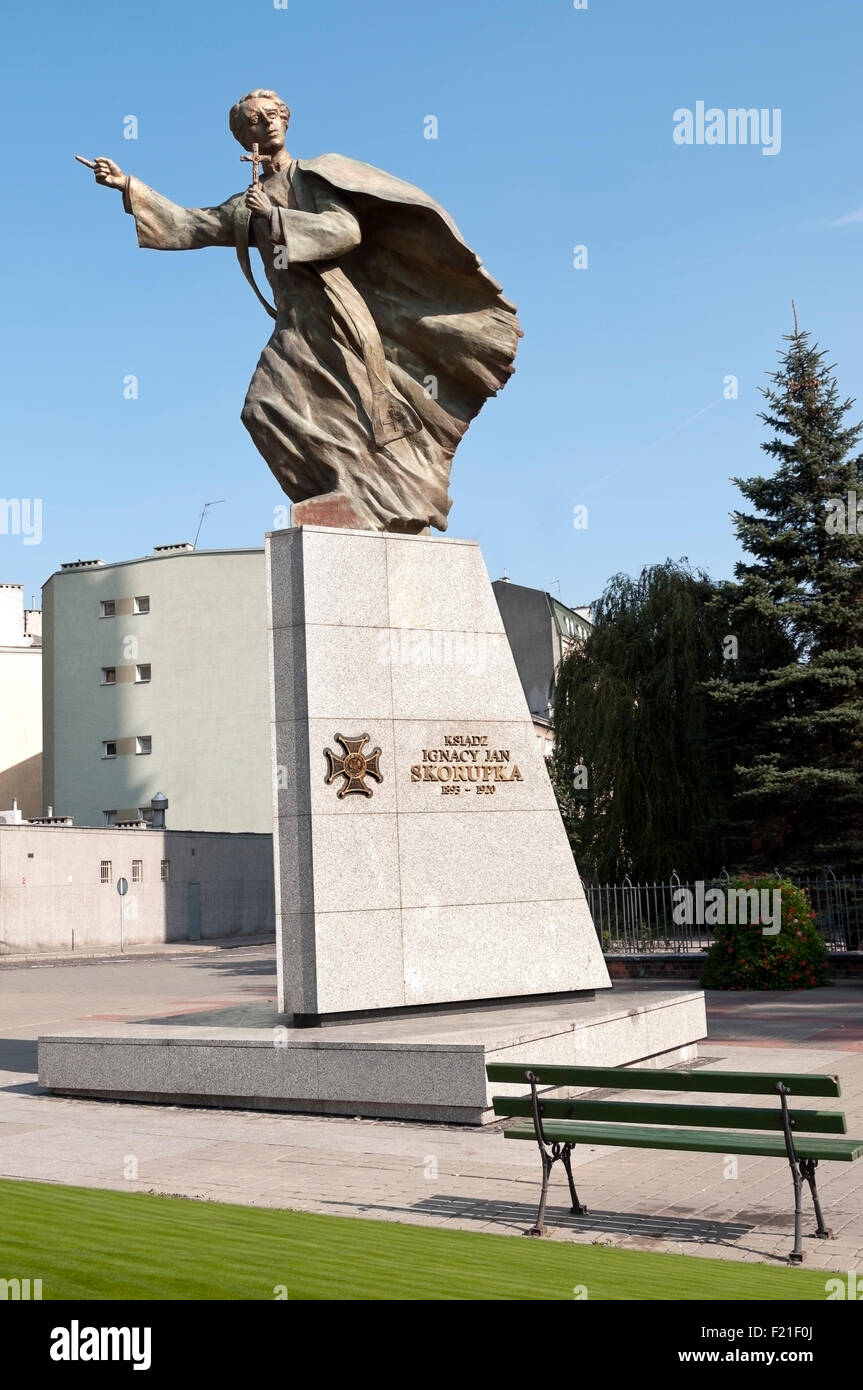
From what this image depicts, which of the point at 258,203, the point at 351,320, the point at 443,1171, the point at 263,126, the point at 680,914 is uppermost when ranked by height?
the point at 263,126

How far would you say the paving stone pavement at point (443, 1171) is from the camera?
6457mm

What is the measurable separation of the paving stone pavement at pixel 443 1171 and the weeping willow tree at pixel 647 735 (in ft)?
51.6

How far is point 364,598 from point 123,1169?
16.2 ft

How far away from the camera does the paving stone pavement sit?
6457mm

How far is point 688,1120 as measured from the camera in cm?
643

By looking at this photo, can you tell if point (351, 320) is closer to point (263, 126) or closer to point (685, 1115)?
point (263, 126)

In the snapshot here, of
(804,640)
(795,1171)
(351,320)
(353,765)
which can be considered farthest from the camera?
(804,640)

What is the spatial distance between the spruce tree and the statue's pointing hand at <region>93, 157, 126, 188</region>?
1657 centimetres

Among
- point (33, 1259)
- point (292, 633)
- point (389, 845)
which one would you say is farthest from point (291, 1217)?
point (292, 633)

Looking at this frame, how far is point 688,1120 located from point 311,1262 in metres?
2.19

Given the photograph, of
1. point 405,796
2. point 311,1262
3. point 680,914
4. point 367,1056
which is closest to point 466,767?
point 405,796

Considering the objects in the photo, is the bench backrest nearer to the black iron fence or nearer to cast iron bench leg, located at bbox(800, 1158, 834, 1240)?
cast iron bench leg, located at bbox(800, 1158, 834, 1240)

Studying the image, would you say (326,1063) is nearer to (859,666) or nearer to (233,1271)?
(233,1271)

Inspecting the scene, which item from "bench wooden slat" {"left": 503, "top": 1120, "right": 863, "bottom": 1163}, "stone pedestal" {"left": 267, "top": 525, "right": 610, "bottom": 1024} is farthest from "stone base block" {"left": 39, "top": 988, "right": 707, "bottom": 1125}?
"bench wooden slat" {"left": 503, "top": 1120, "right": 863, "bottom": 1163}
